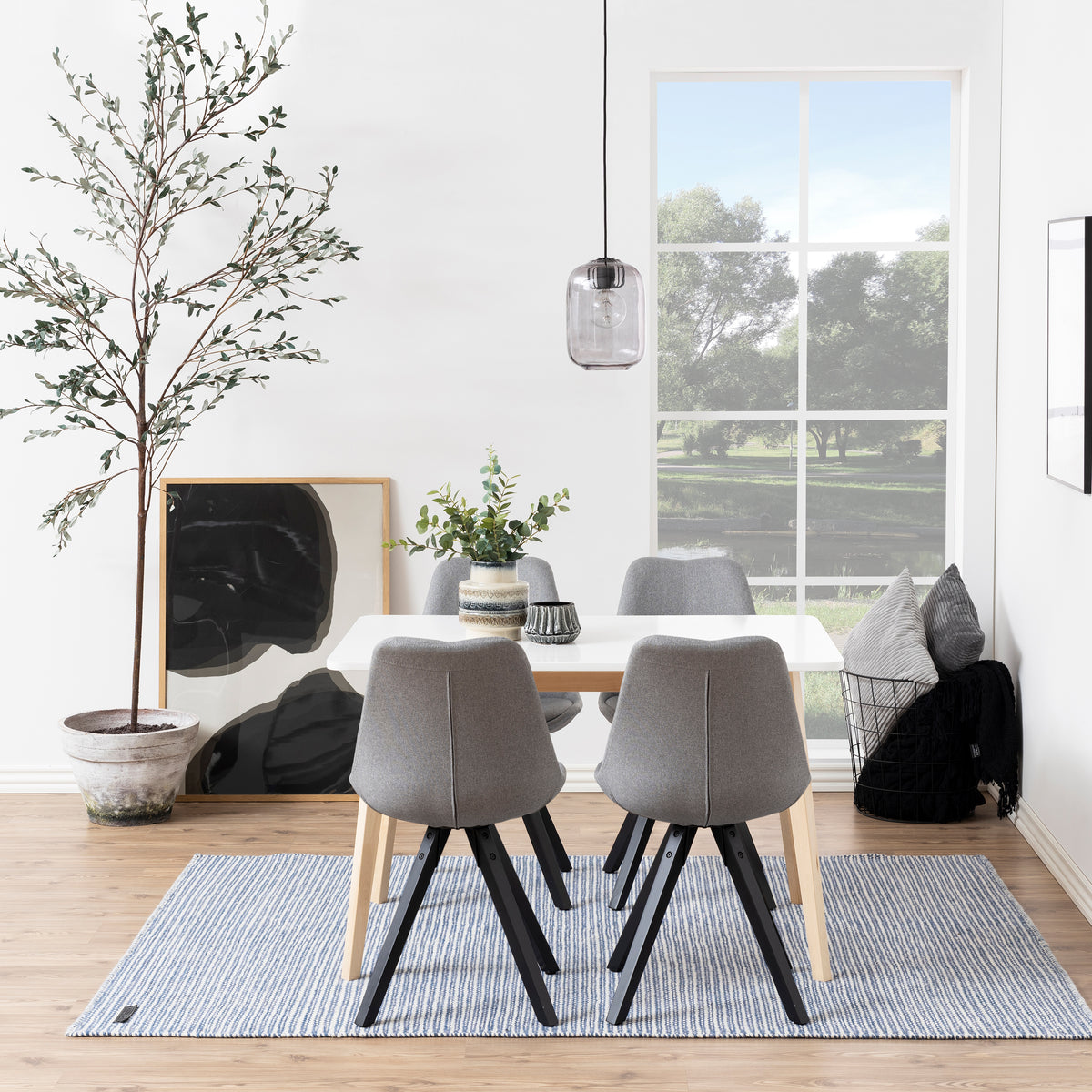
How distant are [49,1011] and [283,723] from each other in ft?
5.08

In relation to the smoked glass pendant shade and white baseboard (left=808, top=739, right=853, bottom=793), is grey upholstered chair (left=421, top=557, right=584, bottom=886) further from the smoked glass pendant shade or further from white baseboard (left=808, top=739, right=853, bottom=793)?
white baseboard (left=808, top=739, right=853, bottom=793)

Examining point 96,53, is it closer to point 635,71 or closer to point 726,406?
point 635,71

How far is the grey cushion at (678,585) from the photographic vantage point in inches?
143

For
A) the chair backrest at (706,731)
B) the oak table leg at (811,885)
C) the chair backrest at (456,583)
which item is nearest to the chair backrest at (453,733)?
the chair backrest at (706,731)

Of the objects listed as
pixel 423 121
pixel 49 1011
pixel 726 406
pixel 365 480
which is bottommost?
pixel 49 1011

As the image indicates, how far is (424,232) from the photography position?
161 inches

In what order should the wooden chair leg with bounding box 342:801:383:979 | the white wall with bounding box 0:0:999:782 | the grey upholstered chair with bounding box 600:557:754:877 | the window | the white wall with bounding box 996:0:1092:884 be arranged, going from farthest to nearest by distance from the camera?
1. the window
2. the white wall with bounding box 0:0:999:782
3. the grey upholstered chair with bounding box 600:557:754:877
4. the white wall with bounding box 996:0:1092:884
5. the wooden chair leg with bounding box 342:801:383:979

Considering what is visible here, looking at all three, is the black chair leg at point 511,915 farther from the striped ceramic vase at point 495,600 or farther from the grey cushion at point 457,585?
the grey cushion at point 457,585

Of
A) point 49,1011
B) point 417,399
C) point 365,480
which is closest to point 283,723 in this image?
point 365,480

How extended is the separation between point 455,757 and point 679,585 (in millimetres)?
1331

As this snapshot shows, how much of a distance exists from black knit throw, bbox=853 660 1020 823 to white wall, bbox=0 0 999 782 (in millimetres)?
496

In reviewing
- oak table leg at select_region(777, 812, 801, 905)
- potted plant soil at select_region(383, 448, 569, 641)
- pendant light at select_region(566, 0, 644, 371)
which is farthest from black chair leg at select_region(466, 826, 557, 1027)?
pendant light at select_region(566, 0, 644, 371)

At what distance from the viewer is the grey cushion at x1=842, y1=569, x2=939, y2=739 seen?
377 centimetres

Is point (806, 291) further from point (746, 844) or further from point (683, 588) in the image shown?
point (746, 844)
